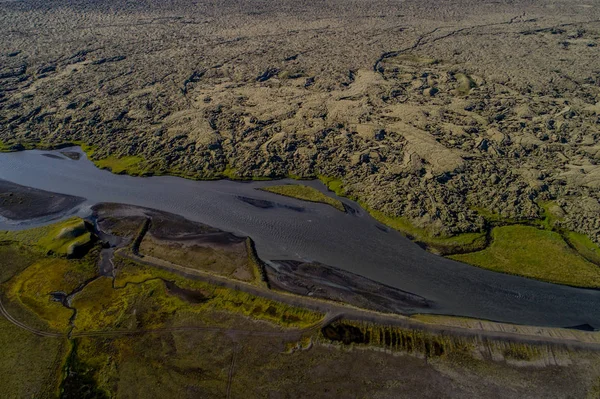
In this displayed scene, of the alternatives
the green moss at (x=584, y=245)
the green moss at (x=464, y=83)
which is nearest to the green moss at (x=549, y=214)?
the green moss at (x=584, y=245)

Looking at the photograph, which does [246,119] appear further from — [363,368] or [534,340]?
[534,340]

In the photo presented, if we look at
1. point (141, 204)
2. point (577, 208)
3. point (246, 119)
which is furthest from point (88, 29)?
point (577, 208)

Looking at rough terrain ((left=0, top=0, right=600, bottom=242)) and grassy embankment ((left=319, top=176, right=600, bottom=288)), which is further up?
rough terrain ((left=0, top=0, right=600, bottom=242))

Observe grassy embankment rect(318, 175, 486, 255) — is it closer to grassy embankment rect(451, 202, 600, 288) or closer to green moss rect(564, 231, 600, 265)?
grassy embankment rect(451, 202, 600, 288)

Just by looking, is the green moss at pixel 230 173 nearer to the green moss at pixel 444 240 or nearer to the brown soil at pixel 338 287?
the brown soil at pixel 338 287

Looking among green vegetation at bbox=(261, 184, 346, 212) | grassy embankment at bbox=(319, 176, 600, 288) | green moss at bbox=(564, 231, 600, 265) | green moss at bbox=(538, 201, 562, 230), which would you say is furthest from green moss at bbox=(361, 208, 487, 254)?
green moss at bbox=(564, 231, 600, 265)

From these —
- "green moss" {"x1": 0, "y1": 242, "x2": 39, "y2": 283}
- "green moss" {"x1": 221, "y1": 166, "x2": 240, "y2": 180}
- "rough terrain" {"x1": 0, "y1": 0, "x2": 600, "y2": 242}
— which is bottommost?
"green moss" {"x1": 0, "y1": 242, "x2": 39, "y2": 283}

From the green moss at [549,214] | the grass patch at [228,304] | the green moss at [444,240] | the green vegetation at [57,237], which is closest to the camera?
the grass patch at [228,304]
